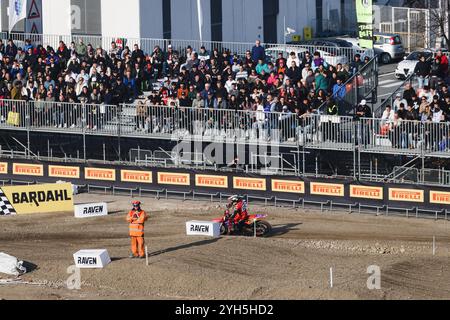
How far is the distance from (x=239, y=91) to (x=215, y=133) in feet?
6.37

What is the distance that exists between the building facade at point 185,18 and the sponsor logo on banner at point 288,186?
1213cm

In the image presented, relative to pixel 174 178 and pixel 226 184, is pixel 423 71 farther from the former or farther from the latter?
pixel 174 178

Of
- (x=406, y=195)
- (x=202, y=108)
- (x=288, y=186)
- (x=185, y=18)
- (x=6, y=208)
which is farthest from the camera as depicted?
(x=185, y=18)

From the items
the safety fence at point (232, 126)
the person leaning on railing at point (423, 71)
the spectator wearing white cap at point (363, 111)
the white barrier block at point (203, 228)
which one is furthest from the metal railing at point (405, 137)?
the white barrier block at point (203, 228)

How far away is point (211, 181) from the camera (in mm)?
35688

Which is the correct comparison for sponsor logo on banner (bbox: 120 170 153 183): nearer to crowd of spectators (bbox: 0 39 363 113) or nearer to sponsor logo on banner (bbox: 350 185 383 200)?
crowd of spectators (bbox: 0 39 363 113)

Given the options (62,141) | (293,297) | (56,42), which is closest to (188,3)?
(56,42)

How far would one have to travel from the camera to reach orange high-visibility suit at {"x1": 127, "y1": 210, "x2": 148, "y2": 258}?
1103 inches

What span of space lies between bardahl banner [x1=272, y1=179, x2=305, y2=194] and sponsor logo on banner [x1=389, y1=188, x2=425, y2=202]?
2.76 meters

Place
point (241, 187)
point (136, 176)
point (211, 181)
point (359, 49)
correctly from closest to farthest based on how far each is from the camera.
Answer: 1. point (241, 187)
2. point (211, 181)
3. point (136, 176)
4. point (359, 49)

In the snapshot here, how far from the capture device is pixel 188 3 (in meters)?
46.5

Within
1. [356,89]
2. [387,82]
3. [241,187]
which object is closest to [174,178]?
[241,187]

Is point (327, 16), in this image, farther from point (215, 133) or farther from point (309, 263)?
point (309, 263)

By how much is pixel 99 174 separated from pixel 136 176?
1.34m
